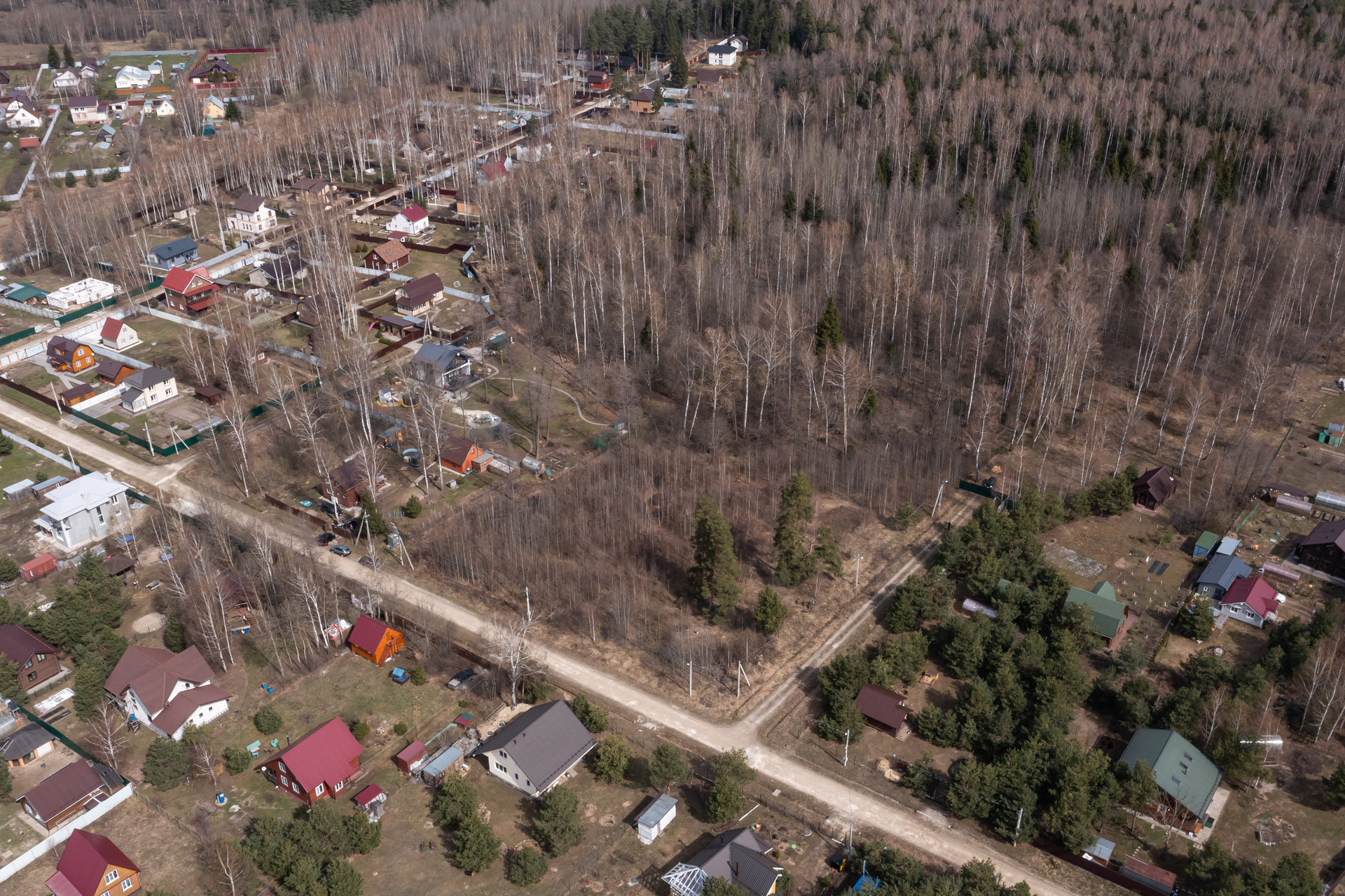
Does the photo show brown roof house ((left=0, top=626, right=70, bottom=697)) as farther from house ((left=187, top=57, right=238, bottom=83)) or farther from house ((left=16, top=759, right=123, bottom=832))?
house ((left=187, top=57, right=238, bottom=83))

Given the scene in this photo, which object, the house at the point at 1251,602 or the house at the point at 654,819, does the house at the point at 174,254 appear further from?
the house at the point at 1251,602

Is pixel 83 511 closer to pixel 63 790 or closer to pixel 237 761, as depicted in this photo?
pixel 63 790

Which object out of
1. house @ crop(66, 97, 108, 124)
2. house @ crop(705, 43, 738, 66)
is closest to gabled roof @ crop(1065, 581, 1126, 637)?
house @ crop(705, 43, 738, 66)

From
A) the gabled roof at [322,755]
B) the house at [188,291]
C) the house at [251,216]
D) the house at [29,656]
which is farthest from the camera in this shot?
the house at [251,216]

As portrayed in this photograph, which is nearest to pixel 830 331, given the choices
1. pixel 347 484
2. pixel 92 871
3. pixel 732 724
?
pixel 732 724

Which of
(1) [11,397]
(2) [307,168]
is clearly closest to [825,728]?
(1) [11,397]

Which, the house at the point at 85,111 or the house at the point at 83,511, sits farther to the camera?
the house at the point at 85,111

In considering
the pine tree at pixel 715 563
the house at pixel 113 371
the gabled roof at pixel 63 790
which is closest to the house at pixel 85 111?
the house at pixel 113 371
